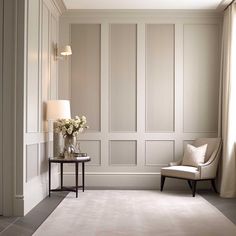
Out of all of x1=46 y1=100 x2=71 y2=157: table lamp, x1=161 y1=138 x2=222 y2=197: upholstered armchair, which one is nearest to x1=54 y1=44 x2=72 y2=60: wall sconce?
x1=46 y1=100 x2=71 y2=157: table lamp

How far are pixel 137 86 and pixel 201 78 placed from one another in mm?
1057

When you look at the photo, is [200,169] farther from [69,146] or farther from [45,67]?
[45,67]

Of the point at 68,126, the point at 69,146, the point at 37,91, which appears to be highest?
the point at 37,91

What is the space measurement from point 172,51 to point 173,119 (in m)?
1.13

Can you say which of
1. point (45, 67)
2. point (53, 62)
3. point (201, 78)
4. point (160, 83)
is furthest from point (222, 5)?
point (45, 67)

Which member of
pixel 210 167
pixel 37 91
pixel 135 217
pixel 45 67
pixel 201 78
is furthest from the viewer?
pixel 201 78

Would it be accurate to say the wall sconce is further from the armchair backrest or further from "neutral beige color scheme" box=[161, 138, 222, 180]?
the armchair backrest

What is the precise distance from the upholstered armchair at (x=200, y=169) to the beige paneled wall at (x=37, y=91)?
1.85 m

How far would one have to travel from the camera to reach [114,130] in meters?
7.27

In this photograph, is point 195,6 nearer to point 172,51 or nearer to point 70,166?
A: point 172,51

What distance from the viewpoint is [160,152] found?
7238 millimetres

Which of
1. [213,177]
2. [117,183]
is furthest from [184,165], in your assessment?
[117,183]

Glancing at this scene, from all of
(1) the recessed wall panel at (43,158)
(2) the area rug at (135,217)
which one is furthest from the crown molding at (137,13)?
(2) the area rug at (135,217)

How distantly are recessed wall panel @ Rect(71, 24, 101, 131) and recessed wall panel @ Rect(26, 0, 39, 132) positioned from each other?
1.68 m
